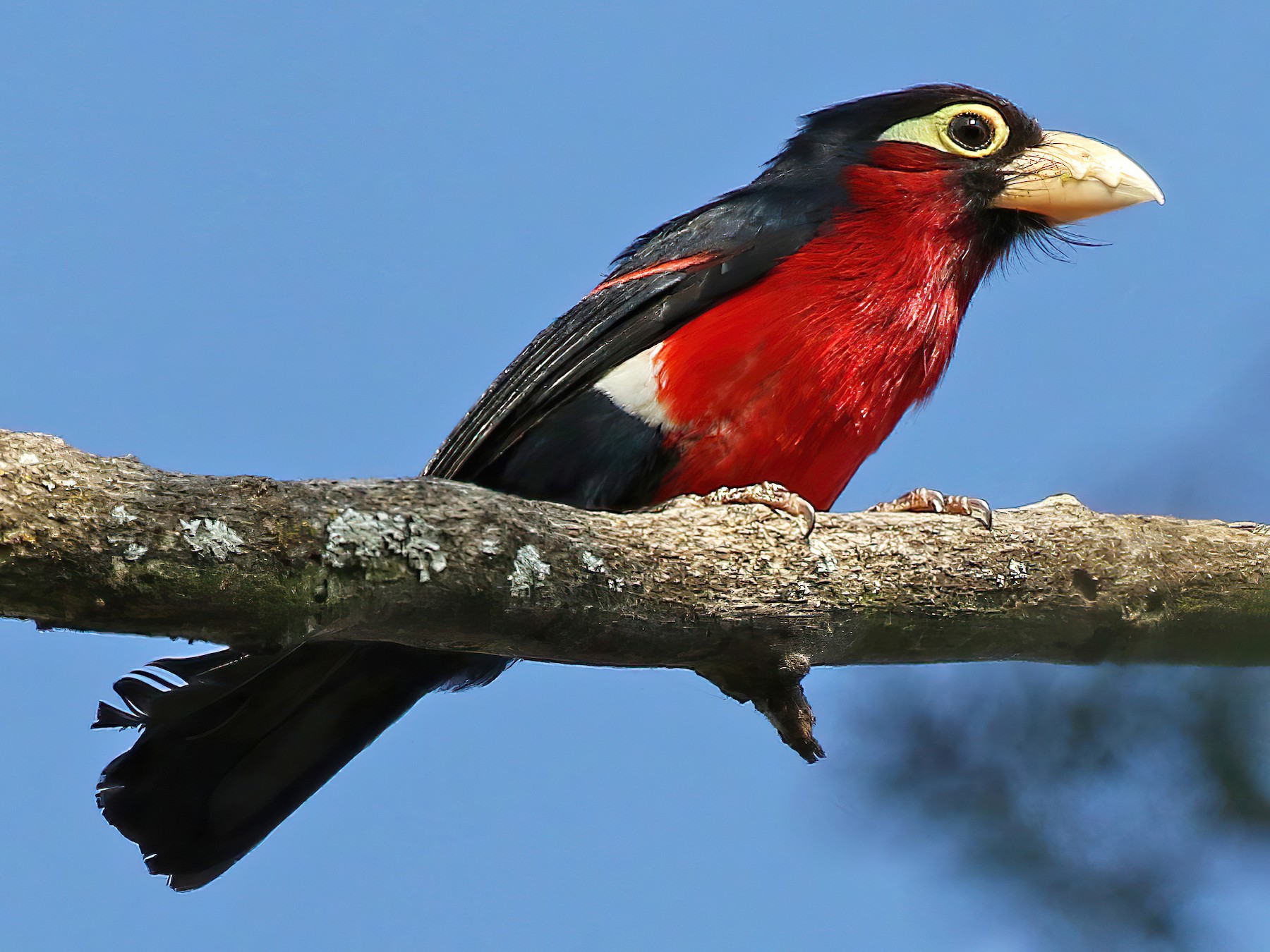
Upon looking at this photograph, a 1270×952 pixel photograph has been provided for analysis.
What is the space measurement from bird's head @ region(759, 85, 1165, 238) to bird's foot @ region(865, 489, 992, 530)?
120cm

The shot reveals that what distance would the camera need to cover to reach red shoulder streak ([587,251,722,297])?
4.72 metres

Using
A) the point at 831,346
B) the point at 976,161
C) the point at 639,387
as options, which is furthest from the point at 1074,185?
the point at 639,387

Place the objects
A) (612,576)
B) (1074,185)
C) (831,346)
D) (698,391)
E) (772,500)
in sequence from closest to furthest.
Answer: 1. (612,576)
2. (772,500)
3. (698,391)
4. (831,346)
5. (1074,185)

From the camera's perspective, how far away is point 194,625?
294 cm

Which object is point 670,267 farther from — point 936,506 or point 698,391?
point 936,506

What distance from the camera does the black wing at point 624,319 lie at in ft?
15.0

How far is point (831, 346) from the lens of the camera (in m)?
4.51

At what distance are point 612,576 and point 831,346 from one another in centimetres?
145

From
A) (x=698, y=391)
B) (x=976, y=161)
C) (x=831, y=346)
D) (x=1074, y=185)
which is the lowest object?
(x=698, y=391)

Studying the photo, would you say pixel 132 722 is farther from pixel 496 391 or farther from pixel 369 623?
pixel 496 391

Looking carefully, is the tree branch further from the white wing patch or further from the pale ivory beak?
the pale ivory beak

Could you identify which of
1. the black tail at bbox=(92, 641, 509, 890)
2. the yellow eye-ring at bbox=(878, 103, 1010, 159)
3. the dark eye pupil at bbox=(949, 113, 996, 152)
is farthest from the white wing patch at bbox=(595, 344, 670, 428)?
the dark eye pupil at bbox=(949, 113, 996, 152)

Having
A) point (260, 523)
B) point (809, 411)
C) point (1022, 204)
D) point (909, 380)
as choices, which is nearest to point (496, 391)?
point (809, 411)

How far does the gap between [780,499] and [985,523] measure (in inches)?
24.9
